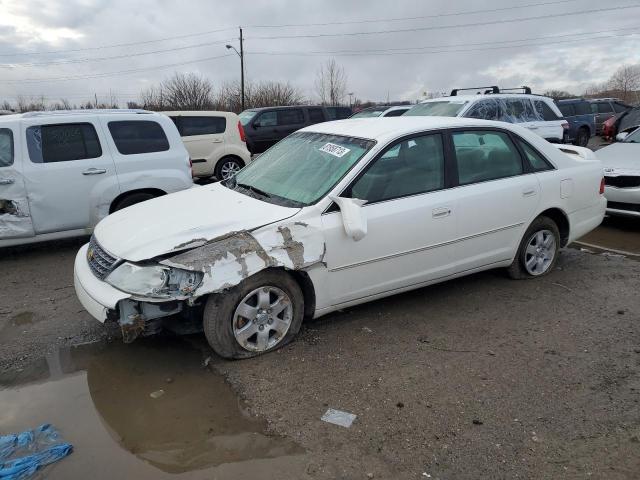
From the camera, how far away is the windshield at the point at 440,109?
383 inches

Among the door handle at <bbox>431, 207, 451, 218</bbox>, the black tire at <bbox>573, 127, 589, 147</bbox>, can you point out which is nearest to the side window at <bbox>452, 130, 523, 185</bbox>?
the door handle at <bbox>431, 207, 451, 218</bbox>

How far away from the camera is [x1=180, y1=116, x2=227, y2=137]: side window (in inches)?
445

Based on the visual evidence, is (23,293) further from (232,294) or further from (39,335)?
(232,294)

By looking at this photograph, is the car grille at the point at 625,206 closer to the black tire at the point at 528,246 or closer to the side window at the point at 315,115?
the black tire at the point at 528,246

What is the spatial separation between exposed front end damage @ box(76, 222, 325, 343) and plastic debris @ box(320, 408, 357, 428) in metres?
1.03

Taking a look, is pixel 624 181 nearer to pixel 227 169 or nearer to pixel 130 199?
pixel 130 199

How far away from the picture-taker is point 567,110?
58.1 feet

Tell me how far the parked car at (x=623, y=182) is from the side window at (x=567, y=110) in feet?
34.9

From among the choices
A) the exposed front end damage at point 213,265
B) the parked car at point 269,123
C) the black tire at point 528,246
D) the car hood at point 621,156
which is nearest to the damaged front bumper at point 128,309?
the exposed front end damage at point 213,265

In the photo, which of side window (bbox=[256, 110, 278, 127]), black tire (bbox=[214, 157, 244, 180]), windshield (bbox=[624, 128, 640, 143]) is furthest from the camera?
side window (bbox=[256, 110, 278, 127])

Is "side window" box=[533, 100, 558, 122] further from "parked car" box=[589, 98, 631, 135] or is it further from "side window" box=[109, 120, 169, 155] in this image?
"parked car" box=[589, 98, 631, 135]

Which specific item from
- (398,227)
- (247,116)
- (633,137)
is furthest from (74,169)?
(247,116)

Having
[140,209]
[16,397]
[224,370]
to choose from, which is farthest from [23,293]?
[224,370]

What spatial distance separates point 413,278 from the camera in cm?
428
